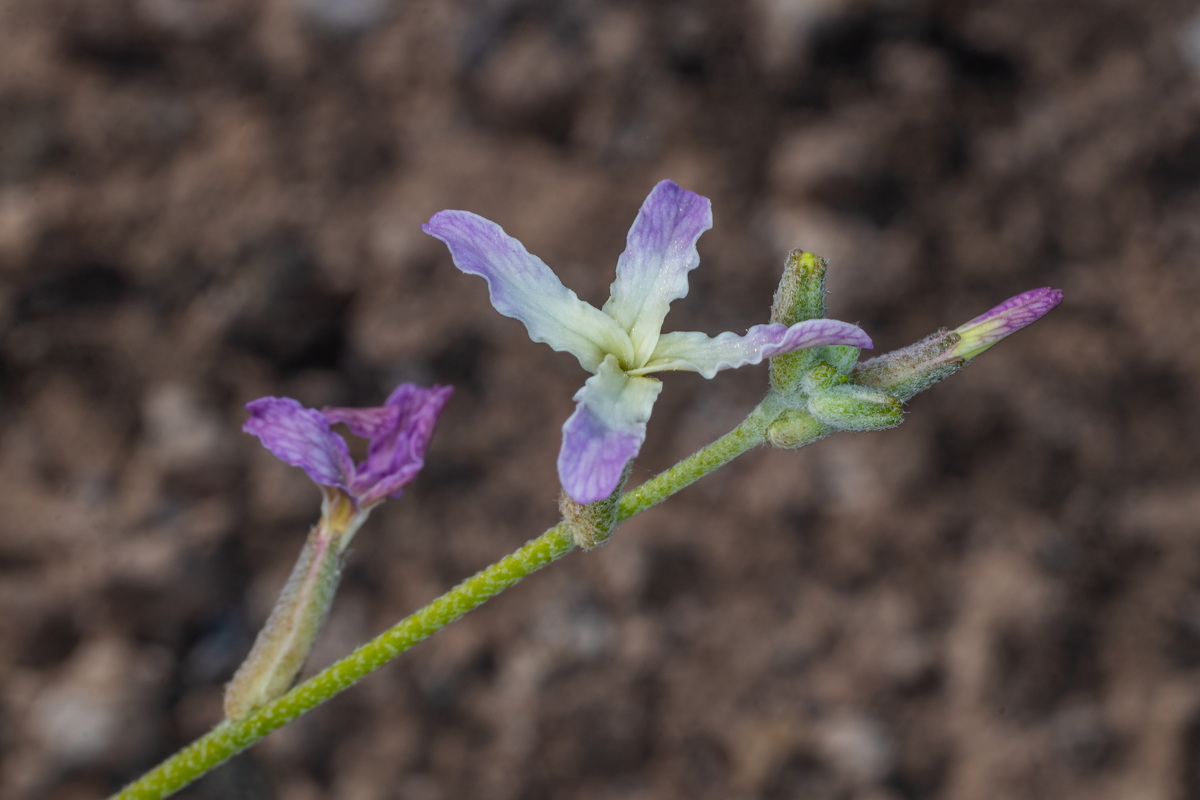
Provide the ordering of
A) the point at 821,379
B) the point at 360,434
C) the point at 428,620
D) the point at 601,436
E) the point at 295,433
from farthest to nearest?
the point at 360,434 → the point at 295,433 → the point at 428,620 → the point at 821,379 → the point at 601,436

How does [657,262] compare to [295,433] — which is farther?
[295,433]

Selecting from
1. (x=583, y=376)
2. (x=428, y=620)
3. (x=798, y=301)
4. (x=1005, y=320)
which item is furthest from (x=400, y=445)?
(x=583, y=376)

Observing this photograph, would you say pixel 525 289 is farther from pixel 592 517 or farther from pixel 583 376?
pixel 583 376

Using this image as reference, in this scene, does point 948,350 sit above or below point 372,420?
below

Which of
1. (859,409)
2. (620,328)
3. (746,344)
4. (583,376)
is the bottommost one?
(859,409)

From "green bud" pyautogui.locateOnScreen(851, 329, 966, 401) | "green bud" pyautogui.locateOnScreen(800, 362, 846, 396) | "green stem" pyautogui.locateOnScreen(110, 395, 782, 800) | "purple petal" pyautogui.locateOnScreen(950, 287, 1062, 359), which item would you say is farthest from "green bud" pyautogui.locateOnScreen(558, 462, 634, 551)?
"purple petal" pyautogui.locateOnScreen(950, 287, 1062, 359)

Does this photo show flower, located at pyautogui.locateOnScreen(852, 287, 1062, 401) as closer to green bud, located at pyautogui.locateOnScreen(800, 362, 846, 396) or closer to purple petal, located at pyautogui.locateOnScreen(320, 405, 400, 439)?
green bud, located at pyautogui.locateOnScreen(800, 362, 846, 396)
